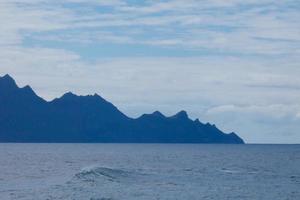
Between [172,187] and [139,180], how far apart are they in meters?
10.5

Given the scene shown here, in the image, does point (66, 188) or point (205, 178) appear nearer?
point (66, 188)

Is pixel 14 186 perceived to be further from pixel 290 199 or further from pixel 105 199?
pixel 290 199

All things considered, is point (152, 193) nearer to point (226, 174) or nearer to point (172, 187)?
point (172, 187)

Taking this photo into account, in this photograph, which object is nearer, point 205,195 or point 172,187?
point 205,195

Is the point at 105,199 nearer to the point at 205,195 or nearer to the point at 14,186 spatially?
the point at 205,195

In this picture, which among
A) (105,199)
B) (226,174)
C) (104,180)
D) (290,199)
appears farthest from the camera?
(226,174)

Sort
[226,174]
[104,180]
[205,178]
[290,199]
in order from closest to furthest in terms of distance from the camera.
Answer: [290,199]
[104,180]
[205,178]
[226,174]

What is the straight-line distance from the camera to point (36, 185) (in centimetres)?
6788

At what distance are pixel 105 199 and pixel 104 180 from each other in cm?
1940

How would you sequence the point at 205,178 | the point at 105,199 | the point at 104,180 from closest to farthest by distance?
the point at 105,199, the point at 104,180, the point at 205,178

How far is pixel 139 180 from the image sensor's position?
76.4 metres

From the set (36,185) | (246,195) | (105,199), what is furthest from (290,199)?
(36,185)

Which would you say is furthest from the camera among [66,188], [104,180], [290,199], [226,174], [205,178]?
[226,174]

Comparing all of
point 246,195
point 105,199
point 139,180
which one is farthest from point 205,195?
point 139,180
